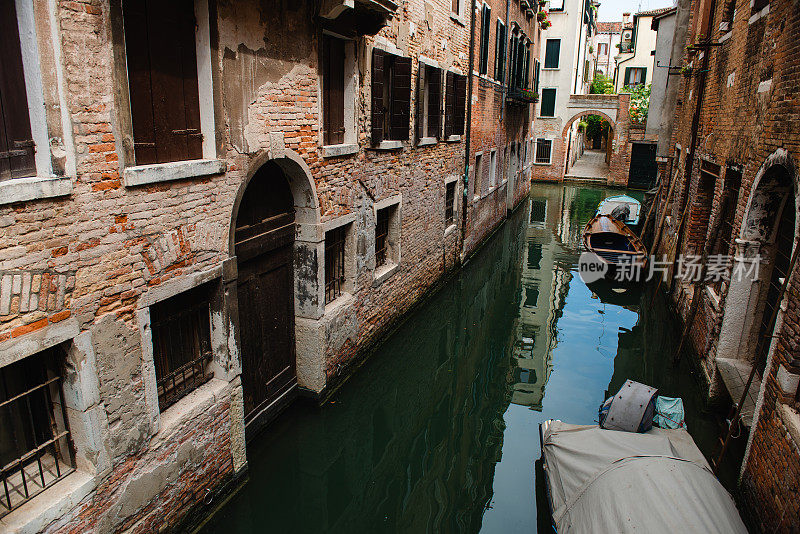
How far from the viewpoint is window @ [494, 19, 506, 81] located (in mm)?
14859

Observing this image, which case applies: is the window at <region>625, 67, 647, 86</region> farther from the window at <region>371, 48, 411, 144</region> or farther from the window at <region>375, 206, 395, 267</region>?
the window at <region>375, 206, 395, 267</region>

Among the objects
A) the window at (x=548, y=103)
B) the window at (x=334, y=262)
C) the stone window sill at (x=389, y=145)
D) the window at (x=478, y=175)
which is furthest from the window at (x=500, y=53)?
the window at (x=548, y=103)

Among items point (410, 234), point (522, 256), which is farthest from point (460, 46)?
point (522, 256)

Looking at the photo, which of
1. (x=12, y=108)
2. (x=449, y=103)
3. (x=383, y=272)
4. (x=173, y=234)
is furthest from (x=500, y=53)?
(x=12, y=108)

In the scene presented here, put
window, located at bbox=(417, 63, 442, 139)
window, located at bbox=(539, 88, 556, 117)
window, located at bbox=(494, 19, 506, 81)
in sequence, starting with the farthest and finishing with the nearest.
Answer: window, located at bbox=(539, 88, 556, 117) → window, located at bbox=(494, 19, 506, 81) → window, located at bbox=(417, 63, 442, 139)

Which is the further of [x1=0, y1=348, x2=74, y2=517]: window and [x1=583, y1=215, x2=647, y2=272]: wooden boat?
[x1=583, y1=215, x2=647, y2=272]: wooden boat

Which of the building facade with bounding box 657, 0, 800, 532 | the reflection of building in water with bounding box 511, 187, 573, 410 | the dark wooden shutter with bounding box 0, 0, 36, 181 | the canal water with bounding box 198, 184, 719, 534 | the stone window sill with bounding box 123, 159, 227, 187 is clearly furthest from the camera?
the reflection of building in water with bounding box 511, 187, 573, 410

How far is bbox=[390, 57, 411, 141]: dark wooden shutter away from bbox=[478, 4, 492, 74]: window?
5485 mm

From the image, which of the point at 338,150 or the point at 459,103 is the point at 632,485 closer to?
the point at 338,150

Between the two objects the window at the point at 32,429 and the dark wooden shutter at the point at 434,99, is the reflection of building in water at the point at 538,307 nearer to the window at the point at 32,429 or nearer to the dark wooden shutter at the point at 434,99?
the dark wooden shutter at the point at 434,99

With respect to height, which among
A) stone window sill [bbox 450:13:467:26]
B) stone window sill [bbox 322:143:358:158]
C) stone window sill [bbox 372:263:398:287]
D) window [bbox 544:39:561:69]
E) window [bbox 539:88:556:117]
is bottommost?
stone window sill [bbox 372:263:398:287]

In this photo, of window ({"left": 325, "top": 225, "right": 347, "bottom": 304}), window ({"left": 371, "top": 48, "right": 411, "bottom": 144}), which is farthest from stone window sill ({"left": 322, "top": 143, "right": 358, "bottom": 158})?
window ({"left": 325, "top": 225, "right": 347, "bottom": 304})

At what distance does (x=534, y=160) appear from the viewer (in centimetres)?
2967

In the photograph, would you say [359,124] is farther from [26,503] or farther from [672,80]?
[672,80]
